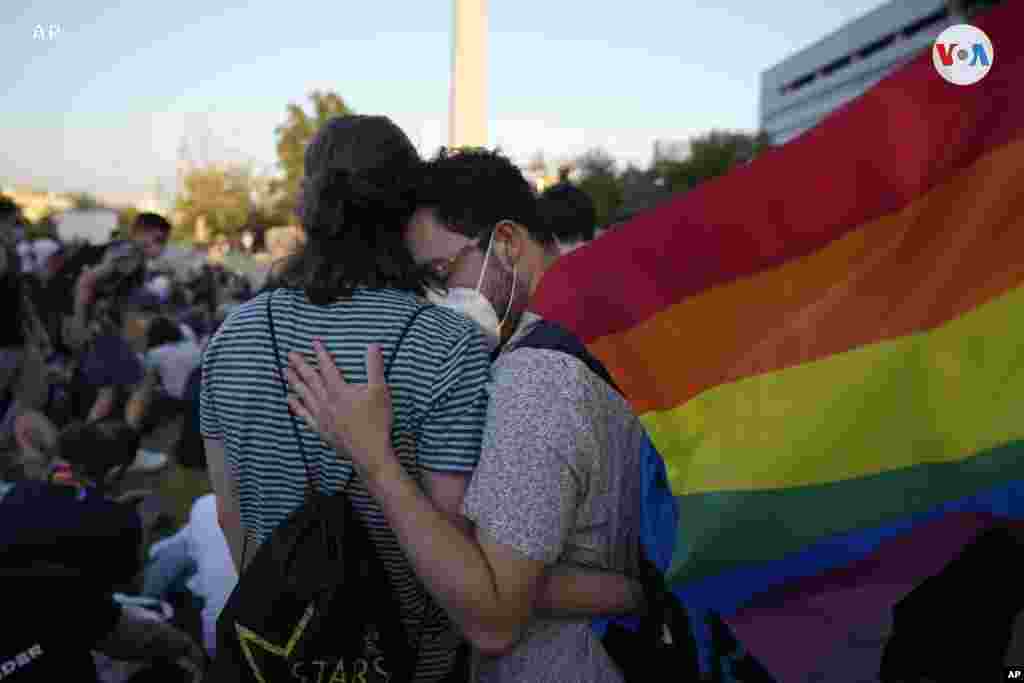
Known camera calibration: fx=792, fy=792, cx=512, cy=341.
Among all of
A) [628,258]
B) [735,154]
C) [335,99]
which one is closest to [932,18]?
[735,154]

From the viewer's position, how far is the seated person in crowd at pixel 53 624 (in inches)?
76.5

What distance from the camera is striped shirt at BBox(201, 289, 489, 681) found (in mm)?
1428

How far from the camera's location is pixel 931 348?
1.33 metres

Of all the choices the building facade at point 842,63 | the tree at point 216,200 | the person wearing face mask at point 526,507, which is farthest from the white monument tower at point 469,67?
Result: the building facade at point 842,63

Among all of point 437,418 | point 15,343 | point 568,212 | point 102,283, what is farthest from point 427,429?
point 102,283

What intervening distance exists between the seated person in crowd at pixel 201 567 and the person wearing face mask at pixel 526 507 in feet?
5.42

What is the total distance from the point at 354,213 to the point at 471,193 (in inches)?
10.4

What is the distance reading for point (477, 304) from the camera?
168 cm

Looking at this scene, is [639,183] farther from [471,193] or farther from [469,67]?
[471,193]

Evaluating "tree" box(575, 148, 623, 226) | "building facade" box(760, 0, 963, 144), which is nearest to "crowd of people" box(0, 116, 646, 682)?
"tree" box(575, 148, 623, 226)

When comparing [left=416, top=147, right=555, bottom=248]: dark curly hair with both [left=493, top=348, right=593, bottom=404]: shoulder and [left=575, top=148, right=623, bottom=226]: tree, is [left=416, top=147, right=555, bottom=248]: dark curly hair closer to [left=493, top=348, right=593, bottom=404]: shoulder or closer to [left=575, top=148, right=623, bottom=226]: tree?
[left=493, top=348, right=593, bottom=404]: shoulder

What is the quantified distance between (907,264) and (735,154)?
140ft

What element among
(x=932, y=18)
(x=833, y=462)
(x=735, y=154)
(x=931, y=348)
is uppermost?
(x=932, y=18)

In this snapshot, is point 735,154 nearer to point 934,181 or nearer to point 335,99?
point 335,99
